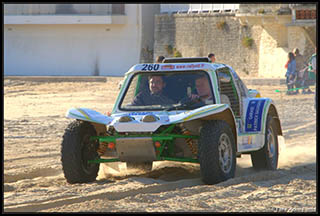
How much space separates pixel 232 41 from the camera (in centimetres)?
4128

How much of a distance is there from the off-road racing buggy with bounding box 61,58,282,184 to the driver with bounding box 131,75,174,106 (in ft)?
0.18

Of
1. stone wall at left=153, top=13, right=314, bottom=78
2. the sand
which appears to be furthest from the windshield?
stone wall at left=153, top=13, right=314, bottom=78

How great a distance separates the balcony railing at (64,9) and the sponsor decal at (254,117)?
3621 centimetres

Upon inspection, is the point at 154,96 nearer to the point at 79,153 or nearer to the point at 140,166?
the point at 140,166

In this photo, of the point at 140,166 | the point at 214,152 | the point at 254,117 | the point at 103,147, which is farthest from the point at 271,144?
the point at 103,147

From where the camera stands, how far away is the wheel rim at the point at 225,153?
8953 millimetres

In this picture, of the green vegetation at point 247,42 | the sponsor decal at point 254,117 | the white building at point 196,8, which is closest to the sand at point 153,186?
the sponsor decal at point 254,117

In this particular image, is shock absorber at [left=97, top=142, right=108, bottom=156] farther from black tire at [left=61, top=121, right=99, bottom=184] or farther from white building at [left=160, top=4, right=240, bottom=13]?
white building at [left=160, top=4, right=240, bottom=13]

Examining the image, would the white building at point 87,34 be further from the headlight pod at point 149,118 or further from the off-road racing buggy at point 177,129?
the headlight pod at point 149,118

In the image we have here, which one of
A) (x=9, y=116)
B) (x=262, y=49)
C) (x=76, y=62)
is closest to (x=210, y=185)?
(x=9, y=116)

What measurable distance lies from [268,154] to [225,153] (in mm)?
1529

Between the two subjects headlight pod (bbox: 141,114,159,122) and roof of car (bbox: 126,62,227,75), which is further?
roof of car (bbox: 126,62,227,75)

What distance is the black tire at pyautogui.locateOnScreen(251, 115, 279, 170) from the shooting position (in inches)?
409

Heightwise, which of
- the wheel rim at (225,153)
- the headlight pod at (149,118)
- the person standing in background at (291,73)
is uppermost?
the headlight pod at (149,118)
